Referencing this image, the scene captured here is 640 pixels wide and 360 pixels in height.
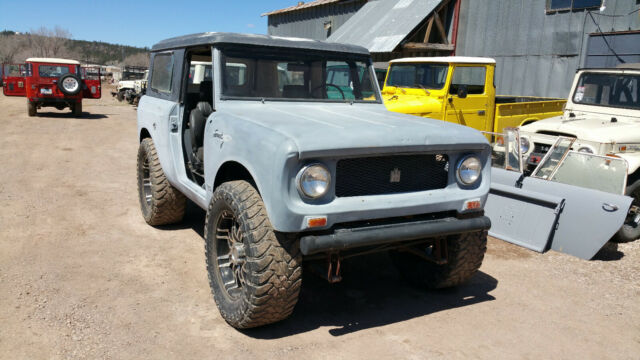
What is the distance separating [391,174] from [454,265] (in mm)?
1037

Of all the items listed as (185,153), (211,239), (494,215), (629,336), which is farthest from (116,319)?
(494,215)

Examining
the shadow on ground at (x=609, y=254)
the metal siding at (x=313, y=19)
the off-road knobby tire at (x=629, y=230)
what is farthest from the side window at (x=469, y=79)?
the metal siding at (x=313, y=19)

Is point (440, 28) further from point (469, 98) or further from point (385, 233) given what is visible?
point (385, 233)

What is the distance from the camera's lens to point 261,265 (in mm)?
2938

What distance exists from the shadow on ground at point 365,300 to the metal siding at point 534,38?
8.55m

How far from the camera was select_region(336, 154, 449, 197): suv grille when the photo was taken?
3.04 metres

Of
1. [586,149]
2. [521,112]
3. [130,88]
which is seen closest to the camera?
[586,149]

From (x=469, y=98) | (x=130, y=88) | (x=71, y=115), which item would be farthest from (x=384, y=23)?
(x=130, y=88)

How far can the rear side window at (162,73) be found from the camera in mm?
4891

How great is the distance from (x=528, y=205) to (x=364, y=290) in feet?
7.56

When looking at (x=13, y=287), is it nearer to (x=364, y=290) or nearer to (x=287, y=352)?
(x=287, y=352)

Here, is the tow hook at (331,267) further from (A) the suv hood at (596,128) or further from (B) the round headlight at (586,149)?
(A) the suv hood at (596,128)

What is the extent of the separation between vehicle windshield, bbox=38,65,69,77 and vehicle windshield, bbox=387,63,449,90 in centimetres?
1259

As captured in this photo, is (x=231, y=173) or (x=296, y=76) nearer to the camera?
(x=231, y=173)
